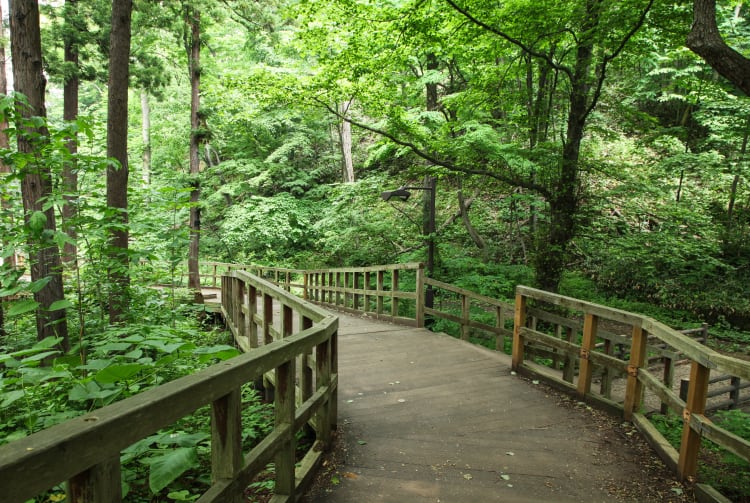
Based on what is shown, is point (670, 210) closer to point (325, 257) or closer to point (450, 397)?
point (450, 397)

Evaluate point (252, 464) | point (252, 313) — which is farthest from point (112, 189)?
point (252, 464)

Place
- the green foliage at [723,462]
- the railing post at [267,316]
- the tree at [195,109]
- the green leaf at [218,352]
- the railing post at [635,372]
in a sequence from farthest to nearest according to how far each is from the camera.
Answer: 1. the tree at [195,109]
2. the railing post at [267,316]
3. the railing post at [635,372]
4. the green foliage at [723,462]
5. the green leaf at [218,352]

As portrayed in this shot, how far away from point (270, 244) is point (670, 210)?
15.2m

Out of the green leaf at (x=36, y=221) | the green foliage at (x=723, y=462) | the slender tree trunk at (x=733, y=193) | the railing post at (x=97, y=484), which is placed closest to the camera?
the railing post at (x=97, y=484)

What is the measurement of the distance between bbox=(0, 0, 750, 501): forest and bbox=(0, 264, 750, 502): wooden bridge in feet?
1.13

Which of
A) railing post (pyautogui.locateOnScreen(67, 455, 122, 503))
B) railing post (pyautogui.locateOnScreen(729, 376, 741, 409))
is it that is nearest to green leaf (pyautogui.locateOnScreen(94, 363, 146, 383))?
railing post (pyautogui.locateOnScreen(67, 455, 122, 503))

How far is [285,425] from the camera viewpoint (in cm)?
247

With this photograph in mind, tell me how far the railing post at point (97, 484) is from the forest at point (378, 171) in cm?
29

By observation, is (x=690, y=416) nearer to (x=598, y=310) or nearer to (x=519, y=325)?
(x=598, y=310)

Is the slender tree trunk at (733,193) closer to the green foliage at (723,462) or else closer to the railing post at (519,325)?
the green foliage at (723,462)

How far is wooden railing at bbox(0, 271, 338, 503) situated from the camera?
3.43 ft

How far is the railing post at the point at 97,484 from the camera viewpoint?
120 centimetres

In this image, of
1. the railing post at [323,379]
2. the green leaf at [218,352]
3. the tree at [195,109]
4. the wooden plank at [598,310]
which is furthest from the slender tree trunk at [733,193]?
the tree at [195,109]

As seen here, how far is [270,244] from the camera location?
797 inches
